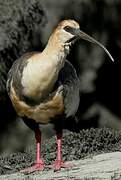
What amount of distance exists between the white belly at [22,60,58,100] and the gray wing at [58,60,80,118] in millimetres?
242

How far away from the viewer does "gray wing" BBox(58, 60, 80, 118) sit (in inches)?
393

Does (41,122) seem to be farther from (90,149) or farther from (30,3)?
(30,3)

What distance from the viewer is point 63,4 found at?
20.1 m

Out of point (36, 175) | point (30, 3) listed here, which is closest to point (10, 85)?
point (36, 175)

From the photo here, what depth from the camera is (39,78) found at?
31.8 ft

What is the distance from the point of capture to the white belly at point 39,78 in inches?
380

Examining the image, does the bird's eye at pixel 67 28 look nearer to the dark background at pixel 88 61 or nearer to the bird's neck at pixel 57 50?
the bird's neck at pixel 57 50

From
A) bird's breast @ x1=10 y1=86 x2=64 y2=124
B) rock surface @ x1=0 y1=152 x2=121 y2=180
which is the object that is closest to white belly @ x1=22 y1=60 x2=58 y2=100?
bird's breast @ x1=10 y1=86 x2=64 y2=124

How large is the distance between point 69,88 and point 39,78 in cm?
55

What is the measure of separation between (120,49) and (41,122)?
1064cm

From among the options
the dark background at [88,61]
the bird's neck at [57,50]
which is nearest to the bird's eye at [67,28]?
the bird's neck at [57,50]

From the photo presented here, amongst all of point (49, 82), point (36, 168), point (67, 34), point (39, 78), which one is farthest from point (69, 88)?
point (36, 168)

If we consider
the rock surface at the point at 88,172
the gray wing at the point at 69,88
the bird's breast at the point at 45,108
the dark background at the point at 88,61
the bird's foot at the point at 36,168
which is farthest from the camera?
the dark background at the point at 88,61

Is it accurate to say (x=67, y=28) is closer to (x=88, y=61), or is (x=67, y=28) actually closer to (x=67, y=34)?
(x=67, y=34)
